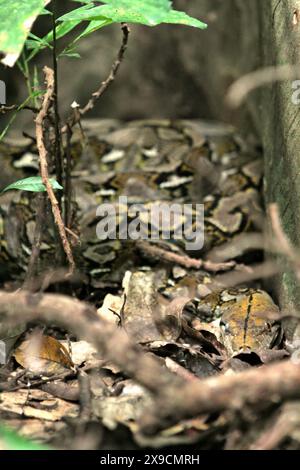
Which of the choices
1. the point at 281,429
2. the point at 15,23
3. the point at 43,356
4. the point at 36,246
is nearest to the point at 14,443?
the point at 281,429

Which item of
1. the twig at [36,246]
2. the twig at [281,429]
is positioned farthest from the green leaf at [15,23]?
the twig at [281,429]

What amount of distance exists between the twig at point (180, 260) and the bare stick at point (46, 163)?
106cm

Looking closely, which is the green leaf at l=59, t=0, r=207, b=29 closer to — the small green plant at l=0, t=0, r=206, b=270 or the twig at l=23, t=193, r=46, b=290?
the small green plant at l=0, t=0, r=206, b=270

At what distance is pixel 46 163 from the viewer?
321 cm

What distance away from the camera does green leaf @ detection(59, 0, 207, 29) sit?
2.65 m

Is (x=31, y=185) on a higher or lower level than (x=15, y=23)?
lower

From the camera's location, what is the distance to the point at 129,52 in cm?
649

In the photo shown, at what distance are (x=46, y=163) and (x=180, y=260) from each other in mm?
1405

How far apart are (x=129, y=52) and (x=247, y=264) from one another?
2920 mm

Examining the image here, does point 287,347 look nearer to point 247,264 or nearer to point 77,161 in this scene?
point 247,264

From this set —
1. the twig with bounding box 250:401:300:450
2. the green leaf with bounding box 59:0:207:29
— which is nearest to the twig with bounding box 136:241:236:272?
the green leaf with bounding box 59:0:207:29

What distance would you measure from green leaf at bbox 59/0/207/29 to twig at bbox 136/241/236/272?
67.4 inches

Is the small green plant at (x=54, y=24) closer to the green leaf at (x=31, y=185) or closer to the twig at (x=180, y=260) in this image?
the green leaf at (x=31, y=185)

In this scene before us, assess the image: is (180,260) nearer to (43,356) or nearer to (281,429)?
(43,356)
